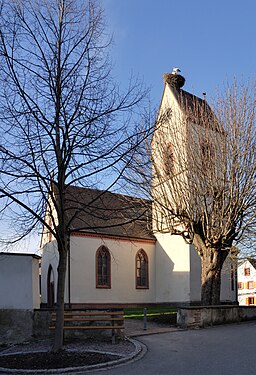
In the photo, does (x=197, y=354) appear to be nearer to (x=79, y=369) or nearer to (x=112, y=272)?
(x=79, y=369)

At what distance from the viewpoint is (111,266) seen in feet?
103

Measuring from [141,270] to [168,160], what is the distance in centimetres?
1507

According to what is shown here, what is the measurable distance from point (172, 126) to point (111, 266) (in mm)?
14236

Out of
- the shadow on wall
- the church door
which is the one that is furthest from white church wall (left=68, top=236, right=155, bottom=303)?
the church door

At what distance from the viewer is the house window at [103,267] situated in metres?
30.6

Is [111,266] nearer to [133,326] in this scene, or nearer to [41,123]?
[133,326]

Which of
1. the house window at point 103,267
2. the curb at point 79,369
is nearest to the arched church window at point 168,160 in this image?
the curb at point 79,369

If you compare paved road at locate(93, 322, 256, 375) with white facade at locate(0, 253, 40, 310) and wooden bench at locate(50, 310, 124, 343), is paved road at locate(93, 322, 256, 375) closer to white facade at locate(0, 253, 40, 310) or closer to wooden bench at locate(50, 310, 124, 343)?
wooden bench at locate(50, 310, 124, 343)

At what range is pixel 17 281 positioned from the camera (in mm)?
13219

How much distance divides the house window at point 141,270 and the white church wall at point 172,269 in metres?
0.97

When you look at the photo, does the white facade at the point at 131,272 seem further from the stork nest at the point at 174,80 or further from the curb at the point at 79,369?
the curb at the point at 79,369

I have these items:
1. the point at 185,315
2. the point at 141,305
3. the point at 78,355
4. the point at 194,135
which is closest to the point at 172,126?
the point at 194,135

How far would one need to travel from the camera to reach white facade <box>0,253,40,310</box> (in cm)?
1309

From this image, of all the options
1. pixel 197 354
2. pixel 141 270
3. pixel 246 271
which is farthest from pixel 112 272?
pixel 246 271
